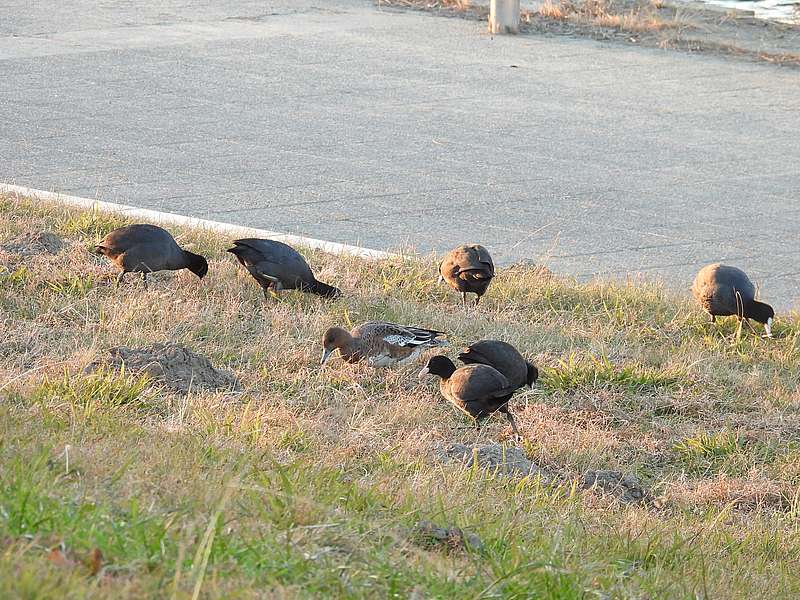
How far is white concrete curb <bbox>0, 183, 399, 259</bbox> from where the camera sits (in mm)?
8578

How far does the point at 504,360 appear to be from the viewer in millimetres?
6105

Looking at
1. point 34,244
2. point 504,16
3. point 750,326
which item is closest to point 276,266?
point 34,244

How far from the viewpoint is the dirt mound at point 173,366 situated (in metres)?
5.85

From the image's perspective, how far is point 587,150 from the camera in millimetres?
11758

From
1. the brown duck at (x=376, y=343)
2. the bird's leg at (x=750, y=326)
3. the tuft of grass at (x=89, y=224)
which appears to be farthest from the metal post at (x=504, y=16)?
the brown duck at (x=376, y=343)

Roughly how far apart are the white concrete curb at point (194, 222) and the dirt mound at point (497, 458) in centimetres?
295

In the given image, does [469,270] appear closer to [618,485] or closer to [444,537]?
[618,485]

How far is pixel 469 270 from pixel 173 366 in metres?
2.15

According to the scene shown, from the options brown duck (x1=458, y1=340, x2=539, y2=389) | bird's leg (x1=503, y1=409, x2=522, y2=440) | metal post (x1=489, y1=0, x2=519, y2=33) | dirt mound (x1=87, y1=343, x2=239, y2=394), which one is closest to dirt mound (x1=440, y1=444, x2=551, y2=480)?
bird's leg (x1=503, y1=409, x2=522, y2=440)

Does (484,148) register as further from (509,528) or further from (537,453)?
(509,528)

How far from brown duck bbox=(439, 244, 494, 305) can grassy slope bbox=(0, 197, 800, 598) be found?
0.18 metres

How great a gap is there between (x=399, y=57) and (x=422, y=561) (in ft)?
41.1

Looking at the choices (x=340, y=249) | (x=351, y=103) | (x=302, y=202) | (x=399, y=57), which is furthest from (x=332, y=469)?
(x=399, y=57)

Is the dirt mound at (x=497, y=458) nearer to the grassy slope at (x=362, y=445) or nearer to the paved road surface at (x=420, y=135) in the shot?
the grassy slope at (x=362, y=445)
